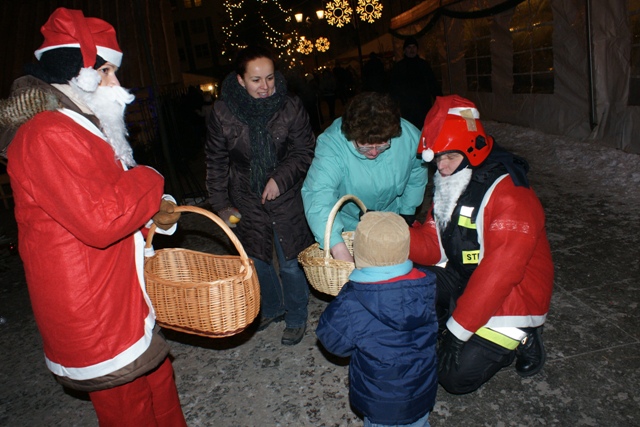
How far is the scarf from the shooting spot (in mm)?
2947

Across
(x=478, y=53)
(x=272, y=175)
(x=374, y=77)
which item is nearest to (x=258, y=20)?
(x=478, y=53)

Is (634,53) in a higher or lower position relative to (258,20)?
lower

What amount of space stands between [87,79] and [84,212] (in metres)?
0.54

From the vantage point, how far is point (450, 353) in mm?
2523

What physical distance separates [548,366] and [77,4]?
36.1ft

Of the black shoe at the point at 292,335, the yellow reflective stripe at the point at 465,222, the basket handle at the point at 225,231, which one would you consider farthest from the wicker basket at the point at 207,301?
the black shoe at the point at 292,335

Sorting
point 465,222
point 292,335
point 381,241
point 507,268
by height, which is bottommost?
point 292,335

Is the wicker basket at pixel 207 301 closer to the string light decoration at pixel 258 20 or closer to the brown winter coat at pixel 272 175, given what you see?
the brown winter coat at pixel 272 175

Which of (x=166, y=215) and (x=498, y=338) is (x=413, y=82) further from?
(x=166, y=215)

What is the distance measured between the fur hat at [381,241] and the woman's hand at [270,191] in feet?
3.68

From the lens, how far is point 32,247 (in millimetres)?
1705

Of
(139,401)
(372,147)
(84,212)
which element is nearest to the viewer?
(84,212)

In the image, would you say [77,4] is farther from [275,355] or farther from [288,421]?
[288,421]

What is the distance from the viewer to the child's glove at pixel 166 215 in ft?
6.86
